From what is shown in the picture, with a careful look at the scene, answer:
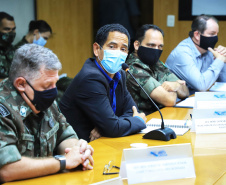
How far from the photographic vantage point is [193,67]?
3.46m

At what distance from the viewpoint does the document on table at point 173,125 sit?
2.09m

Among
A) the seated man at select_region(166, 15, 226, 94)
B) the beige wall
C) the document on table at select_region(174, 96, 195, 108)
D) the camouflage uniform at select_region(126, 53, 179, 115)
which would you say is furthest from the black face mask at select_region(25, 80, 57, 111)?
the beige wall

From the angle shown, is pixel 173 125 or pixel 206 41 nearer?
pixel 173 125

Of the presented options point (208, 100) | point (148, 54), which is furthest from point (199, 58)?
point (208, 100)

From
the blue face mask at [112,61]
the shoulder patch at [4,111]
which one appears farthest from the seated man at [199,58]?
the shoulder patch at [4,111]

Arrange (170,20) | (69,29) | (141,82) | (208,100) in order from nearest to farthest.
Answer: (208,100) → (141,82) → (170,20) → (69,29)

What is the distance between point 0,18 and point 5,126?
10.6 feet

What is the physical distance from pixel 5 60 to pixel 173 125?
264 cm

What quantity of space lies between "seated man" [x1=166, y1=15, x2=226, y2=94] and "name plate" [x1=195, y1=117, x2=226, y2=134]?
139 cm

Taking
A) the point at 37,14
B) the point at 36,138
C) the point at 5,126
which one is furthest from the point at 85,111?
the point at 37,14

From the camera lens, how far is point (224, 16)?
5.22 meters

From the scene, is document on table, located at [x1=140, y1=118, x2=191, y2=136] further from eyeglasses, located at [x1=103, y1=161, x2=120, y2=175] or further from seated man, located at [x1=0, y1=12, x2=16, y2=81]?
seated man, located at [x1=0, y1=12, x2=16, y2=81]

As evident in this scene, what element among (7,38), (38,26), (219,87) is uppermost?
(38,26)

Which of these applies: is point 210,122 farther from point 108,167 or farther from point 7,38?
point 7,38
